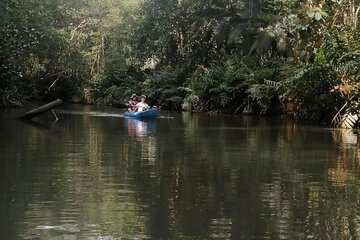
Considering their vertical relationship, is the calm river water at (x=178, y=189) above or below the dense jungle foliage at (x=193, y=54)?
below

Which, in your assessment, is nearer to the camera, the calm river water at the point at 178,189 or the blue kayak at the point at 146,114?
the calm river water at the point at 178,189

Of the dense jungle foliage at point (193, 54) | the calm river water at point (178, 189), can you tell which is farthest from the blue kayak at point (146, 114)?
the calm river water at point (178, 189)

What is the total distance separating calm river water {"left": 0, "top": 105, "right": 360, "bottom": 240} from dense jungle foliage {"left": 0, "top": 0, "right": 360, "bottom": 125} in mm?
9427

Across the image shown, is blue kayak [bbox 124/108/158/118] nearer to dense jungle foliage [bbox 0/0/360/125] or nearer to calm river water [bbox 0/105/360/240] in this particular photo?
dense jungle foliage [bbox 0/0/360/125]

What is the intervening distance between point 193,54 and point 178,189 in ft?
114

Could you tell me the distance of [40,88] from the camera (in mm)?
59094

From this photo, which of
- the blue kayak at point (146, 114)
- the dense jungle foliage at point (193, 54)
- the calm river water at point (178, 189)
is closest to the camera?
the calm river water at point (178, 189)

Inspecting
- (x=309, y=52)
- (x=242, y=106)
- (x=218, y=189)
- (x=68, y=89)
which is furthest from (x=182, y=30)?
(x=218, y=189)

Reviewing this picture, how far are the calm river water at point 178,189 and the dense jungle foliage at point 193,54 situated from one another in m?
9.43

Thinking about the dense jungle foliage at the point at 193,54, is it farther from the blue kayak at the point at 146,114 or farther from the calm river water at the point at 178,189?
the calm river water at the point at 178,189

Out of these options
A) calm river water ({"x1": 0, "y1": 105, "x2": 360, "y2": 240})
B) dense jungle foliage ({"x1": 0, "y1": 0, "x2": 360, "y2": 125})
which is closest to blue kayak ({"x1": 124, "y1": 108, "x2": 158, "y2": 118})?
dense jungle foliage ({"x1": 0, "y1": 0, "x2": 360, "y2": 125})

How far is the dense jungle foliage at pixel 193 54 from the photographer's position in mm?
27422

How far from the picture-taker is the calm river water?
7.49 m

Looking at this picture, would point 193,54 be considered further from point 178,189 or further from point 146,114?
point 178,189
